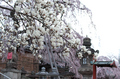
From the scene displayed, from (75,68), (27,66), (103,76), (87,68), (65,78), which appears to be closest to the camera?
(87,68)

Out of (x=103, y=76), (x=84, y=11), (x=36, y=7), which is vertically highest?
(x=84, y=11)

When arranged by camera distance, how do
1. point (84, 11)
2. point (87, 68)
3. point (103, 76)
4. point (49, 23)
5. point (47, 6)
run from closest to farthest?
point (49, 23)
point (47, 6)
point (87, 68)
point (84, 11)
point (103, 76)

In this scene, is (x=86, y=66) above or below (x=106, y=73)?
above

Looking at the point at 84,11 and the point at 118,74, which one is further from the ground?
the point at 84,11

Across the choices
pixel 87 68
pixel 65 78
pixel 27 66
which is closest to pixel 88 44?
pixel 87 68

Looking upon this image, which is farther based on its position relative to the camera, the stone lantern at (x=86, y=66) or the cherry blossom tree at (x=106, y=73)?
the cherry blossom tree at (x=106, y=73)

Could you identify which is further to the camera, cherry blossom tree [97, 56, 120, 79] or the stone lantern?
cherry blossom tree [97, 56, 120, 79]

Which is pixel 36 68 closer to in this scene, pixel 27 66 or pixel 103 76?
pixel 27 66

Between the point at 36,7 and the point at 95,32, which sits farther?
the point at 95,32

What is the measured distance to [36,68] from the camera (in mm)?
22078

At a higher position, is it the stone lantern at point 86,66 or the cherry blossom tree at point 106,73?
the stone lantern at point 86,66

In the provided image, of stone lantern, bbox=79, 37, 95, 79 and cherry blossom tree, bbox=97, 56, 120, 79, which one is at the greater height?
stone lantern, bbox=79, 37, 95, 79

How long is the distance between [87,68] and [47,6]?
5.32 metres

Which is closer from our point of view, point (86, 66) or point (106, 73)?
point (86, 66)
